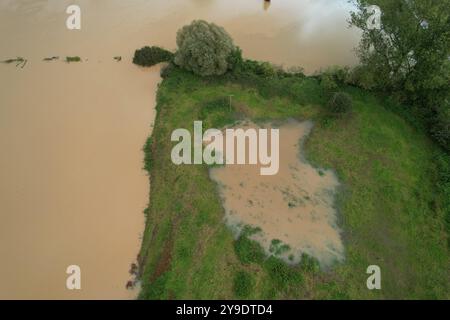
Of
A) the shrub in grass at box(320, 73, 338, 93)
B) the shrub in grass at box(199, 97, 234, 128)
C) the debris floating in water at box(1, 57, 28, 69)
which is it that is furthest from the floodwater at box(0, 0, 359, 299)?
the shrub in grass at box(199, 97, 234, 128)

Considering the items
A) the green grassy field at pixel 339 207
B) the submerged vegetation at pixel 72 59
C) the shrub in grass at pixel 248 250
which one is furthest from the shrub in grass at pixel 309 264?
the submerged vegetation at pixel 72 59

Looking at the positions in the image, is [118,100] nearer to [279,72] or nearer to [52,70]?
[52,70]

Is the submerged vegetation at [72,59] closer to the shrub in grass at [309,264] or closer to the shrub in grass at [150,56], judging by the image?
the shrub in grass at [150,56]

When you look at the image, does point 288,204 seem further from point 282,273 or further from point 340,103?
point 340,103

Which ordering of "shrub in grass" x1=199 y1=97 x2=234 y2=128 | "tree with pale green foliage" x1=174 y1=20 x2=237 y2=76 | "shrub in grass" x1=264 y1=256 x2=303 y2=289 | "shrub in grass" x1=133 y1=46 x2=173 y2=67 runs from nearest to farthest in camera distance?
"shrub in grass" x1=264 y1=256 x2=303 y2=289 < "shrub in grass" x1=199 y1=97 x2=234 y2=128 < "tree with pale green foliage" x1=174 y1=20 x2=237 y2=76 < "shrub in grass" x1=133 y1=46 x2=173 y2=67

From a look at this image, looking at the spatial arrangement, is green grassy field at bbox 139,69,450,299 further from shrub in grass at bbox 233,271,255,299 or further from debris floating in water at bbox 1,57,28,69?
debris floating in water at bbox 1,57,28,69

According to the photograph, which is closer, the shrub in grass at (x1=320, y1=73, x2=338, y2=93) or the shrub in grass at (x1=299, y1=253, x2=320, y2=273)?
the shrub in grass at (x1=299, y1=253, x2=320, y2=273)
